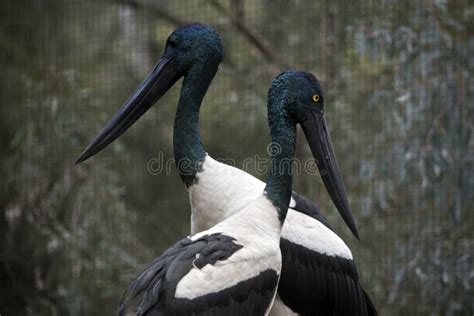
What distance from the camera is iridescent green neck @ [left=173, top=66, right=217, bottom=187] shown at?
3.23m

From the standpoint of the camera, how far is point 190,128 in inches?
129

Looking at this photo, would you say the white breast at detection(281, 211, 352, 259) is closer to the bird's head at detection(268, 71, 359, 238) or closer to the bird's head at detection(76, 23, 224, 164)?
the bird's head at detection(268, 71, 359, 238)

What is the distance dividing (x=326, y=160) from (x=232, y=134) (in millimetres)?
3253

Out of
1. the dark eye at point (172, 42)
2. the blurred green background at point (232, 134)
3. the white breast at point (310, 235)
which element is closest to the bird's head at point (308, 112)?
the white breast at point (310, 235)

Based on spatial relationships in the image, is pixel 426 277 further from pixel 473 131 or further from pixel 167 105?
pixel 167 105

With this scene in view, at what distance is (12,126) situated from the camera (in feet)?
20.8

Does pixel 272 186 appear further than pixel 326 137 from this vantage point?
No

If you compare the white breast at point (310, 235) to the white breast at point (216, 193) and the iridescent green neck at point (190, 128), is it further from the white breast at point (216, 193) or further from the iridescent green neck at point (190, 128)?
the iridescent green neck at point (190, 128)

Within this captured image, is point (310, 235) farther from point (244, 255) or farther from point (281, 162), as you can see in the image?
point (244, 255)

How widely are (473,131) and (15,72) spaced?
2.88m

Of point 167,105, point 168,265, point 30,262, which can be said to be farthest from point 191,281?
point 167,105

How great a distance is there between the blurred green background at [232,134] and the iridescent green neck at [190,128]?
6.15ft

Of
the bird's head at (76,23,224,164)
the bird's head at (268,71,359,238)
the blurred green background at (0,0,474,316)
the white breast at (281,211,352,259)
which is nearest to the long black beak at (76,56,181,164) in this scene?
the bird's head at (76,23,224,164)

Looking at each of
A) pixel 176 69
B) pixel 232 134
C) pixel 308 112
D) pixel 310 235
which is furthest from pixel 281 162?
pixel 232 134
